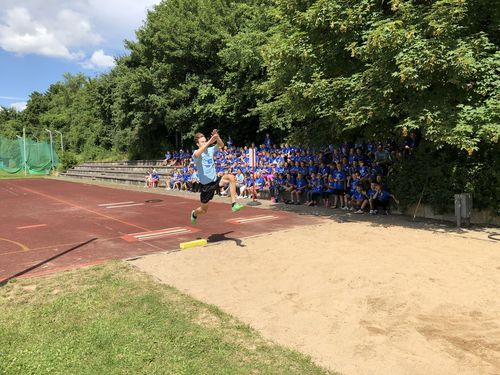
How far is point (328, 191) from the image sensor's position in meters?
14.1

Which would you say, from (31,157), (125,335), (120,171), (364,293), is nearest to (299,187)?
(364,293)

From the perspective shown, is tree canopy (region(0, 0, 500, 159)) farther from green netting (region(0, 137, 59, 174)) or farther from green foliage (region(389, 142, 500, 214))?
green netting (region(0, 137, 59, 174))

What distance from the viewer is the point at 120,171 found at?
1361 inches

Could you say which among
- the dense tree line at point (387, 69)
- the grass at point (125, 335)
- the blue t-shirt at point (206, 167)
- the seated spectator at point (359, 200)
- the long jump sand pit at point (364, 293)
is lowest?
the grass at point (125, 335)

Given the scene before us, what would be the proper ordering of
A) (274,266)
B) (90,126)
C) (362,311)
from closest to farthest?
(362,311)
(274,266)
(90,126)

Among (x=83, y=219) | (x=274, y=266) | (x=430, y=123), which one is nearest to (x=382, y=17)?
(x=430, y=123)

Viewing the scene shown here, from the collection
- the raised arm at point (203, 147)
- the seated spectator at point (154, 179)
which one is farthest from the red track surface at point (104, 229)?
the seated spectator at point (154, 179)

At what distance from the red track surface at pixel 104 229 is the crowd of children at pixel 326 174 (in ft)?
5.67

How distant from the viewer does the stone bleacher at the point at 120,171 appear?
29.2m

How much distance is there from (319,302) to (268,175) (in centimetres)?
1177

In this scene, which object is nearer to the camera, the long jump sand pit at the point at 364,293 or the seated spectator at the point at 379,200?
the long jump sand pit at the point at 364,293

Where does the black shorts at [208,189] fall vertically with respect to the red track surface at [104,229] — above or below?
above

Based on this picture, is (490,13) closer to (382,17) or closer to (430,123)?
(382,17)

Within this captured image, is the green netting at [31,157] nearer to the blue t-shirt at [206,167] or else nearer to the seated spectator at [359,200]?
the seated spectator at [359,200]
